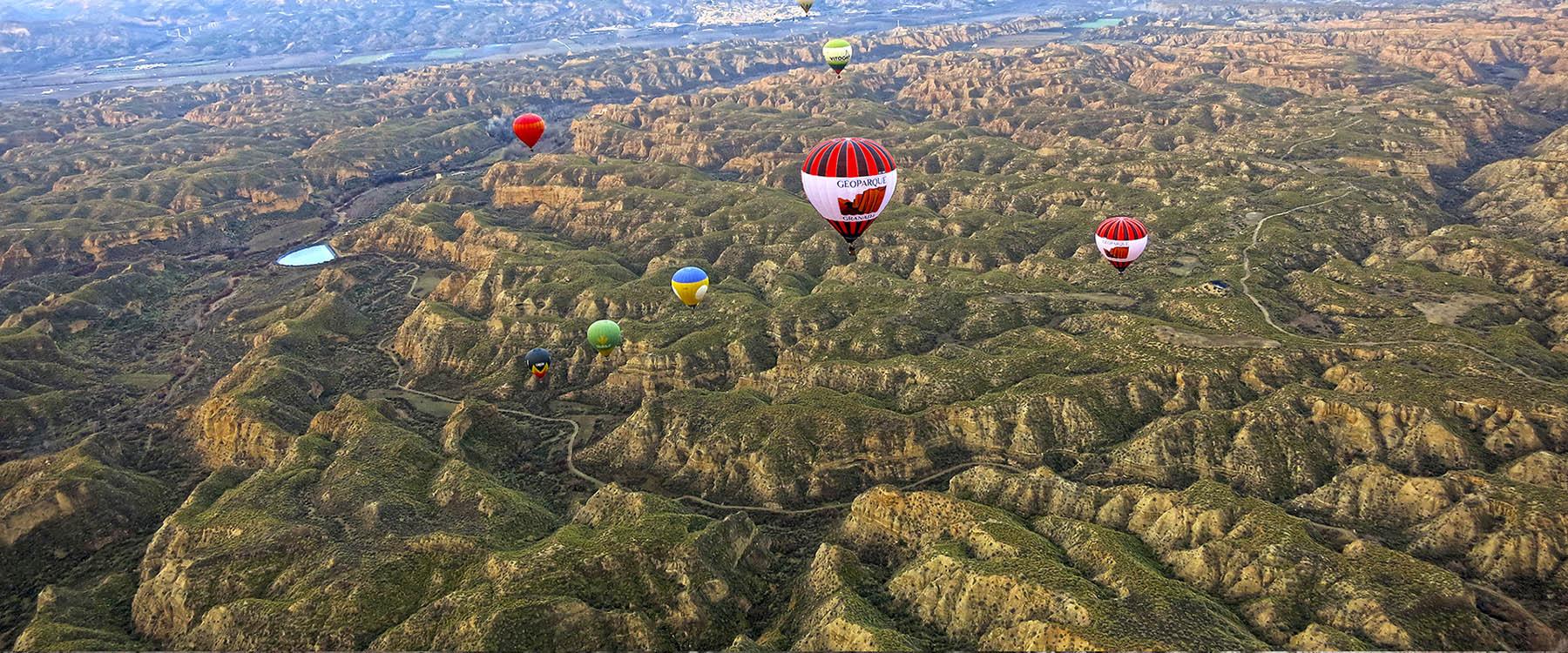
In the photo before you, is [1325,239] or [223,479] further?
[1325,239]

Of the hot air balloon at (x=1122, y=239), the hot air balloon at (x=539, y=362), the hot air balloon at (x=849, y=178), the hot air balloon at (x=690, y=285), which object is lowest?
the hot air balloon at (x=539, y=362)

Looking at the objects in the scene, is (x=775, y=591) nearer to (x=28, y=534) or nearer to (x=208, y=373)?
(x=28, y=534)

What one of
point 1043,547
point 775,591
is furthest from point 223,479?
point 1043,547

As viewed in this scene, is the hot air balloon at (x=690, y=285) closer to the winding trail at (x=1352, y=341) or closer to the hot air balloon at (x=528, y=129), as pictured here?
the hot air balloon at (x=528, y=129)

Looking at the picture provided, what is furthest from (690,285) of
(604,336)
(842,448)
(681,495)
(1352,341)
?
(1352,341)

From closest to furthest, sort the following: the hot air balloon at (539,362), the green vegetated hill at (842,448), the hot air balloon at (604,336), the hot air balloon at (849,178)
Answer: the green vegetated hill at (842,448) < the hot air balloon at (849,178) < the hot air balloon at (604,336) < the hot air balloon at (539,362)

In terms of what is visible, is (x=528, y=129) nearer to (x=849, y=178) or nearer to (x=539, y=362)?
(x=539, y=362)

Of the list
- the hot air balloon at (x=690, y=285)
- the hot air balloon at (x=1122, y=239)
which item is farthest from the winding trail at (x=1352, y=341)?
the hot air balloon at (x=690, y=285)
